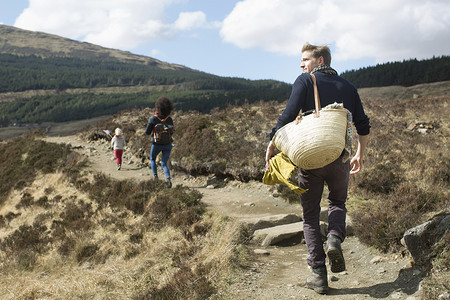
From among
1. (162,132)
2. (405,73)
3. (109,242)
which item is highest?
(405,73)

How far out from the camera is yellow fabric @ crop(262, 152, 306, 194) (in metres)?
3.26

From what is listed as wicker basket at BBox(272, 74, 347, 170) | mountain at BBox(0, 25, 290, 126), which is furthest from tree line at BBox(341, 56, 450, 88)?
wicker basket at BBox(272, 74, 347, 170)

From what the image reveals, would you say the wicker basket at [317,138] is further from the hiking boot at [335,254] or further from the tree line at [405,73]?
the tree line at [405,73]

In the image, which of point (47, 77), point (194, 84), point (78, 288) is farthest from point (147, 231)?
point (47, 77)

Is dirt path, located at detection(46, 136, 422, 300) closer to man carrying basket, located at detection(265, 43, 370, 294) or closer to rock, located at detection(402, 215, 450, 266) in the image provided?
rock, located at detection(402, 215, 450, 266)

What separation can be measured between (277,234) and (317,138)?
2.91 meters

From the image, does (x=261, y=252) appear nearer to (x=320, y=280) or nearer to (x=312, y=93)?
(x=320, y=280)

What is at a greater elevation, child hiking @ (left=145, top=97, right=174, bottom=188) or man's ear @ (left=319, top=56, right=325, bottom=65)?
man's ear @ (left=319, top=56, right=325, bottom=65)

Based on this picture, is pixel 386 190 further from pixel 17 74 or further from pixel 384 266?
pixel 17 74

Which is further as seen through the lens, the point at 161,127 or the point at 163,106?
A: the point at 163,106

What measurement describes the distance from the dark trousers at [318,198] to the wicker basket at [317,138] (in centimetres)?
21

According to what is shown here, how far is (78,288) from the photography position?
5.48 m

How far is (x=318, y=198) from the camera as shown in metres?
3.46

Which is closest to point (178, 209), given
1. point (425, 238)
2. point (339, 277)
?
point (339, 277)
